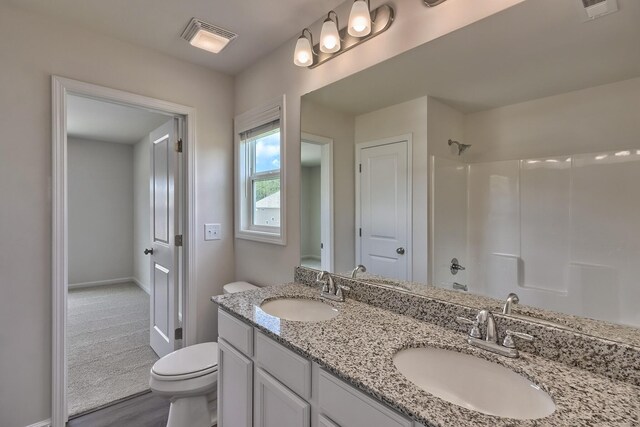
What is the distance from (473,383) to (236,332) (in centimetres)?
98

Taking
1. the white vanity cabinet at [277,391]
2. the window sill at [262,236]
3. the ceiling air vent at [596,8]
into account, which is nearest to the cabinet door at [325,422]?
the white vanity cabinet at [277,391]

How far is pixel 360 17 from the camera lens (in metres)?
1.37

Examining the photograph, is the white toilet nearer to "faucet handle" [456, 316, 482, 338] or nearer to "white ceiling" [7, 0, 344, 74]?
"faucet handle" [456, 316, 482, 338]

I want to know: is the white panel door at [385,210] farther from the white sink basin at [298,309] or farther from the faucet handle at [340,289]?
the white sink basin at [298,309]

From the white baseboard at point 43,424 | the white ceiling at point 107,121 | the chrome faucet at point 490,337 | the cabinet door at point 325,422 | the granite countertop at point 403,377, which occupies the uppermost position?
the white ceiling at point 107,121

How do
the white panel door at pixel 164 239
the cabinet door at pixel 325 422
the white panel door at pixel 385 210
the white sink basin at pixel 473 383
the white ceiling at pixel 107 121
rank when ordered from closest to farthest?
the white sink basin at pixel 473 383
the cabinet door at pixel 325 422
the white panel door at pixel 385 210
the white panel door at pixel 164 239
the white ceiling at pixel 107 121

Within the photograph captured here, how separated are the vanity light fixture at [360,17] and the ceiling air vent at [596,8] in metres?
0.77

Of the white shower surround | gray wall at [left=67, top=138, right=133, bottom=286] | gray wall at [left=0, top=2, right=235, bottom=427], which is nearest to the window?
A: gray wall at [left=0, top=2, right=235, bottom=427]

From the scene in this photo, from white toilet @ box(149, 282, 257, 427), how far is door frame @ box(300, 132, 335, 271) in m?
0.89

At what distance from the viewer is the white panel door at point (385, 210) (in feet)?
4.64

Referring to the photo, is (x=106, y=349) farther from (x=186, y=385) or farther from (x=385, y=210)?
(x=385, y=210)

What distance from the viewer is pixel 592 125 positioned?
3.07ft

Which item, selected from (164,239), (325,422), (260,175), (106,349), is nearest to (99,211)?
(106,349)

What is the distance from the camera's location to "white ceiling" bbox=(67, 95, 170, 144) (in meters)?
3.24
